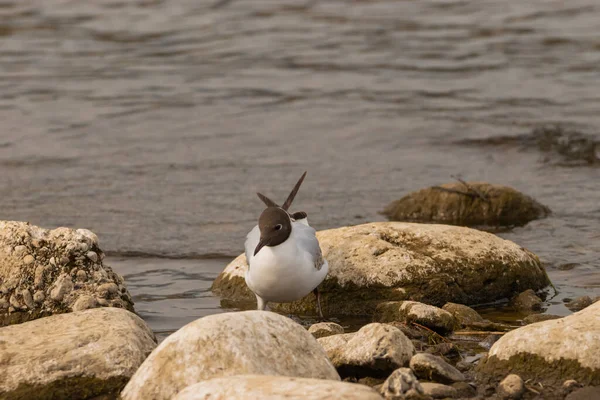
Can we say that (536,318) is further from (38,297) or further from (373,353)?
(38,297)

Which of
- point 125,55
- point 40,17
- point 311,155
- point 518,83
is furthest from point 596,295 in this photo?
point 40,17

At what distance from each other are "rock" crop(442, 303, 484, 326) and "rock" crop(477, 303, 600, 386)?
92cm

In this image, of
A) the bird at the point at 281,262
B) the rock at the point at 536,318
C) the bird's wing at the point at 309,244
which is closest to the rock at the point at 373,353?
the bird at the point at 281,262

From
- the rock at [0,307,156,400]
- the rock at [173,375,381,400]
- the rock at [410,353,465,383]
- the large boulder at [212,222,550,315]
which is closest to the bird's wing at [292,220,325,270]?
the large boulder at [212,222,550,315]

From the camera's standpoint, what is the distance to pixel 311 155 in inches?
477

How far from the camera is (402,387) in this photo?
4344 millimetres

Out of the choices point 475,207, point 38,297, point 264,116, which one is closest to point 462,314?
point 38,297

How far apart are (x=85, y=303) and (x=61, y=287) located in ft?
0.58

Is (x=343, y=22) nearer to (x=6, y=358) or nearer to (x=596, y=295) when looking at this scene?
(x=596, y=295)

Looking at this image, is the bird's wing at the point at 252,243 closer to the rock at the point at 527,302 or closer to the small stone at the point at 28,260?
the small stone at the point at 28,260

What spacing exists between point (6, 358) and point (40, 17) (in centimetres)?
1610

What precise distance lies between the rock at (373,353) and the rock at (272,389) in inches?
35.2

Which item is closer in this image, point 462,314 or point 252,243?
point 462,314

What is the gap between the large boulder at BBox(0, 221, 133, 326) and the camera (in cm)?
575
